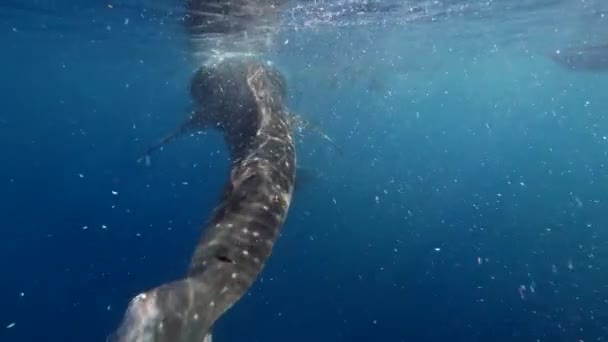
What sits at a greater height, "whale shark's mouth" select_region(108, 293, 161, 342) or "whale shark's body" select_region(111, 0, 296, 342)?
"whale shark's mouth" select_region(108, 293, 161, 342)

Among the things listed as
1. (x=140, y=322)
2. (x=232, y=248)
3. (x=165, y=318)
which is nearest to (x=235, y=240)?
(x=232, y=248)

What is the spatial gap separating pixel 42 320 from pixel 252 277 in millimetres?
15562

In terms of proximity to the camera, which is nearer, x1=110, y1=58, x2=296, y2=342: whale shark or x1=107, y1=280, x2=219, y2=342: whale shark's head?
x1=107, y1=280, x2=219, y2=342: whale shark's head

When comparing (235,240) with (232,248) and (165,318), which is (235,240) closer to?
(232,248)

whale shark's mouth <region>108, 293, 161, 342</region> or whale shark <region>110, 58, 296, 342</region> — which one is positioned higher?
whale shark's mouth <region>108, 293, 161, 342</region>

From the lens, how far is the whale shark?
3402mm

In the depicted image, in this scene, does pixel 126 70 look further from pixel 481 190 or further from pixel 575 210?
pixel 575 210

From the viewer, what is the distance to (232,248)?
4.26 metres

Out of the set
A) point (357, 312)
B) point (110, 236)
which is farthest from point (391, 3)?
point (110, 236)

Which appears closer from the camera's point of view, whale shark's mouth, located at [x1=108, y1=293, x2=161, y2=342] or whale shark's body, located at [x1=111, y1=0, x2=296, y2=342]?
whale shark's mouth, located at [x1=108, y1=293, x2=161, y2=342]

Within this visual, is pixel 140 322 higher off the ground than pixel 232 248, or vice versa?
pixel 140 322

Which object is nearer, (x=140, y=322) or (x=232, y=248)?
(x=140, y=322)

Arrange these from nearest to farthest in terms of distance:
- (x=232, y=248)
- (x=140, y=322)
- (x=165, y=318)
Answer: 1. (x=140, y=322)
2. (x=165, y=318)
3. (x=232, y=248)

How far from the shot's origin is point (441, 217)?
26719mm
